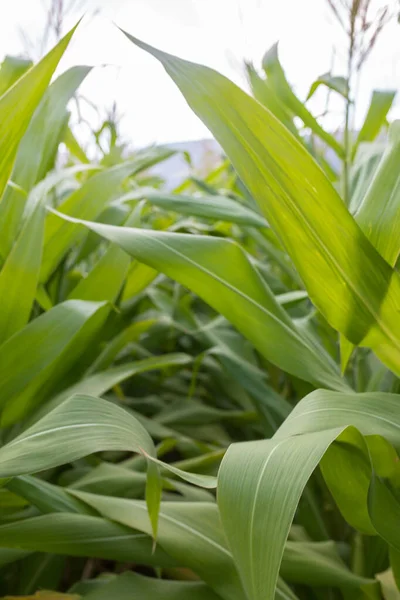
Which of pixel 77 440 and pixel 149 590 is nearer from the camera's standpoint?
pixel 77 440

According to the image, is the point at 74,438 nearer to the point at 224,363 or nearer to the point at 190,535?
the point at 190,535

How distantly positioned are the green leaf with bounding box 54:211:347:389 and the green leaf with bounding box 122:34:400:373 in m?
0.07

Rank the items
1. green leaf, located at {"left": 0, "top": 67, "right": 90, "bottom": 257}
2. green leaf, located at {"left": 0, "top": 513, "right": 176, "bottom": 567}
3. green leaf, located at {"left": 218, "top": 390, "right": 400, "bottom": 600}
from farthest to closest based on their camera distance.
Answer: green leaf, located at {"left": 0, "top": 67, "right": 90, "bottom": 257}
green leaf, located at {"left": 0, "top": 513, "right": 176, "bottom": 567}
green leaf, located at {"left": 218, "top": 390, "right": 400, "bottom": 600}

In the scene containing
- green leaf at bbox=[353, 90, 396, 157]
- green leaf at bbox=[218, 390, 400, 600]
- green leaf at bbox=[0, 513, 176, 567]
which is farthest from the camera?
green leaf at bbox=[353, 90, 396, 157]

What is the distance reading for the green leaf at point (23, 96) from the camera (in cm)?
31

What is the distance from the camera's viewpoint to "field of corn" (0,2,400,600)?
0.29 meters

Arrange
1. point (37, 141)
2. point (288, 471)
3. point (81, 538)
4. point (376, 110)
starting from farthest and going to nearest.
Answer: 1. point (376, 110)
2. point (37, 141)
3. point (81, 538)
4. point (288, 471)

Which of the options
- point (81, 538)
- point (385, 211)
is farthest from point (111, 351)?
point (385, 211)

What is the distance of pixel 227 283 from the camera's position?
15.1 inches

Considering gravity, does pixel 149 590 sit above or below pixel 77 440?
below

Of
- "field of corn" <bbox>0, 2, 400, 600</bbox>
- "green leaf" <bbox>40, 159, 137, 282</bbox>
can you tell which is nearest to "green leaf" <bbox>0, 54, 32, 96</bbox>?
"field of corn" <bbox>0, 2, 400, 600</bbox>

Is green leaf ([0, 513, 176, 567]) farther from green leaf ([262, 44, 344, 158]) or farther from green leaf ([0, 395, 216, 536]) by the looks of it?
green leaf ([262, 44, 344, 158])

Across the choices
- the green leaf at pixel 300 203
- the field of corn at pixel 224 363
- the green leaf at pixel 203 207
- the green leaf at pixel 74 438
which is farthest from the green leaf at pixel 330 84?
the green leaf at pixel 74 438

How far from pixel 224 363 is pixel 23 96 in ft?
1.03
